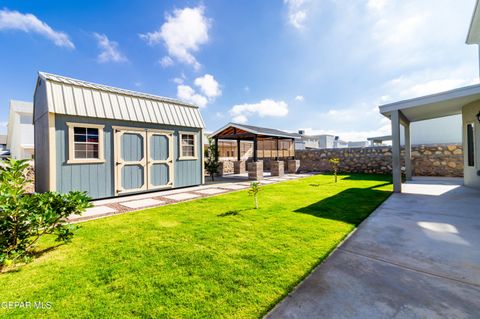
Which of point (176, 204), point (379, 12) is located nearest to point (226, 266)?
point (176, 204)

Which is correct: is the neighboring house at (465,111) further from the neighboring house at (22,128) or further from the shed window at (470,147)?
the neighboring house at (22,128)

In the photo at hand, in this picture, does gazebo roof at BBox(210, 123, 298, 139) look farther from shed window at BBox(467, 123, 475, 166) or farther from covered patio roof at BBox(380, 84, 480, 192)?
shed window at BBox(467, 123, 475, 166)

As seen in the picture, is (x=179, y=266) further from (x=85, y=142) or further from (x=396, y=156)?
(x=396, y=156)

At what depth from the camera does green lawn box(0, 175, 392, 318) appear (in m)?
1.78

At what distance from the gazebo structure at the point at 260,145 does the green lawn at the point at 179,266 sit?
24.3ft

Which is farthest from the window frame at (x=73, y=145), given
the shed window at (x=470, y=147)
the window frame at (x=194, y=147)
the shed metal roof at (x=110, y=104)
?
the shed window at (x=470, y=147)

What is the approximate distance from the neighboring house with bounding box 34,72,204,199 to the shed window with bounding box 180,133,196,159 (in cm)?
5

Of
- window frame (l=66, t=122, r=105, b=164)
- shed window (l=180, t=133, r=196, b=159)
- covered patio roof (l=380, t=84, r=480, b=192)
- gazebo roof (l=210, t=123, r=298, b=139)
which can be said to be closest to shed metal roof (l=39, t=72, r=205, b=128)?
window frame (l=66, t=122, r=105, b=164)

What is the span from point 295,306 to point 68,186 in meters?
7.15

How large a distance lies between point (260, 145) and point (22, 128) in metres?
25.2

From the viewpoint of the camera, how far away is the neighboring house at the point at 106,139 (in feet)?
18.9

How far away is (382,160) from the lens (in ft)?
42.8

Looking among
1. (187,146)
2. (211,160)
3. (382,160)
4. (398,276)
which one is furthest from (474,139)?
(211,160)

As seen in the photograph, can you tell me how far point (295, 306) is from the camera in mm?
1737
